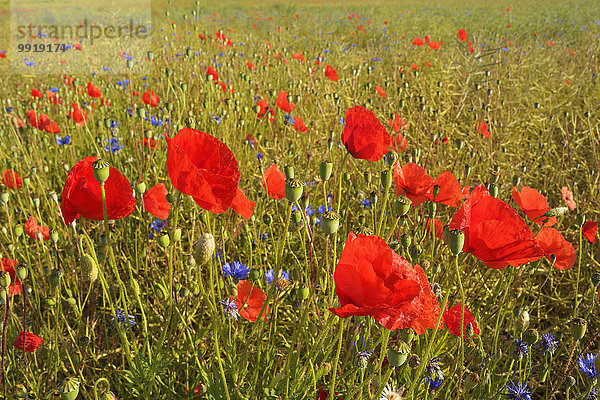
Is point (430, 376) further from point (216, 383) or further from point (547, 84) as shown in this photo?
point (547, 84)

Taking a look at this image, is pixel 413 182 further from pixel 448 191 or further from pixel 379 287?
pixel 379 287

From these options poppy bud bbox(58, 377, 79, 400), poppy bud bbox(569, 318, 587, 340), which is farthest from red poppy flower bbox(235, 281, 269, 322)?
poppy bud bbox(569, 318, 587, 340)

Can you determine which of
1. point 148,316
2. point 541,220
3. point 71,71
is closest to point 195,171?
point 148,316

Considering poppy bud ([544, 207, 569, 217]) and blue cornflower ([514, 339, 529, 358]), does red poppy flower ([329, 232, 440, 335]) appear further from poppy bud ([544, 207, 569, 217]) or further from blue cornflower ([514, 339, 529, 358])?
poppy bud ([544, 207, 569, 217])

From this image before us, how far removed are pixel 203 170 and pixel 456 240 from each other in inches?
20.5

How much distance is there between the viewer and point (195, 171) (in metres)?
0.79

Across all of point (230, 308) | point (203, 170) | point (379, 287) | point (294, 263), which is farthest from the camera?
point (294, 263)

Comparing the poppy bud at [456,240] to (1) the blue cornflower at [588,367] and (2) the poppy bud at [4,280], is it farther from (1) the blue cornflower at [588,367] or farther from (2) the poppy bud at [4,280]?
(2) the poppy bud at [4,280]

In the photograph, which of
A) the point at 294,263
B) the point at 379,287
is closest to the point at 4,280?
the point at 379,287

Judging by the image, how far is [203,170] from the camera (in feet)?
2.65

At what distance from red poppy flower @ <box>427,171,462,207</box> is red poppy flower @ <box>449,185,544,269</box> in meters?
0.26

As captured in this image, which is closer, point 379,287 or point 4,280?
point 379,287

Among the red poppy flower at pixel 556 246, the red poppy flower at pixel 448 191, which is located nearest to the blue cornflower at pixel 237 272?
the red poppy flower at pixel 448 191

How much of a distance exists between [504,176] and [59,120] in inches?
126
